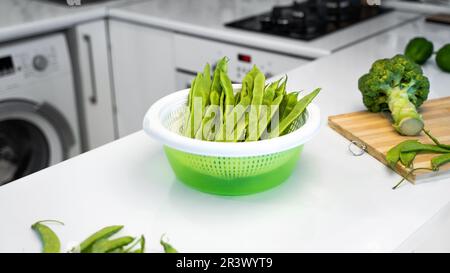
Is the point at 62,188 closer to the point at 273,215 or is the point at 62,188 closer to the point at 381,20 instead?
the point at 273,215

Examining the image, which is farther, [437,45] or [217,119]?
[437,45]

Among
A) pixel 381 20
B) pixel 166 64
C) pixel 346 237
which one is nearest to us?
pixel 346 237

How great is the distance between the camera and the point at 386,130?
1.26 m

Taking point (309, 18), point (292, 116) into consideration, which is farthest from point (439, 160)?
point (309, 18)

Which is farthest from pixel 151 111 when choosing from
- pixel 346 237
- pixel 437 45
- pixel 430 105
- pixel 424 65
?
pixel 437 45

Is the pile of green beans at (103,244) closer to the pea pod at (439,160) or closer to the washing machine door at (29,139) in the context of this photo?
the pea pod at (439,160)

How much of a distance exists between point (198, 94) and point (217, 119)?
70 millimetres

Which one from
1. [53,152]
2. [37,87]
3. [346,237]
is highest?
[346,237]

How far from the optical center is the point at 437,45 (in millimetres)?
1897

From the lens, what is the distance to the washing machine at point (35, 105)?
7.22 feet

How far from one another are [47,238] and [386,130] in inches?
28.5

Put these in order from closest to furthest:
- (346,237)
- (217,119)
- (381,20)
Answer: (346,237), (217,119), (381,20)

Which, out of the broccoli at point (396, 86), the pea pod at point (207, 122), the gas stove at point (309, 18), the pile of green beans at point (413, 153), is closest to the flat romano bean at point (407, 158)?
the pile of green beans at point (413, 153)

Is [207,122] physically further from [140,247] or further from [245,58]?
[245,58]
